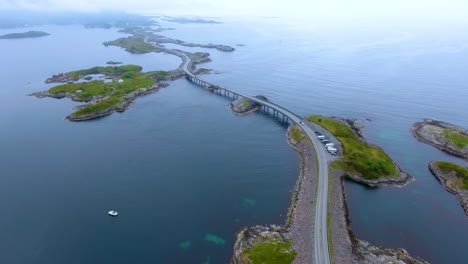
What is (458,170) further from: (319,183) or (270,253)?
(270,253)

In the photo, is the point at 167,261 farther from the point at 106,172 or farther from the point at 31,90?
the point at 31,90

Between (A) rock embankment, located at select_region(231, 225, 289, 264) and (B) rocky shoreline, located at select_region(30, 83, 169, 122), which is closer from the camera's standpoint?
(A) rock embankment, located at select_region(231, 225, 289, 264)

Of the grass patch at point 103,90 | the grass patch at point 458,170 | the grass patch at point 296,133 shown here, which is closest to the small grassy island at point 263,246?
the grass patch at point 296,133

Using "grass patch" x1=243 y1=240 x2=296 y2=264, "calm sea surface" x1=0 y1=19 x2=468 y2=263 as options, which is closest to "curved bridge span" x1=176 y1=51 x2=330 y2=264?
"grass patch" x1=243 y1=240 x2=296 y2=264

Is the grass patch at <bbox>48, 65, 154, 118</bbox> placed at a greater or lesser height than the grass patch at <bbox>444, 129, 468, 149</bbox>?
lesser

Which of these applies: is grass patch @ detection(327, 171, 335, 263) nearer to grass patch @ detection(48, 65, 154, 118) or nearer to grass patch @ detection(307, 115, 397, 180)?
grass patch @ detection(307, 115, 397, 180)

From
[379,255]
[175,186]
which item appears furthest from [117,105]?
[379,255]
